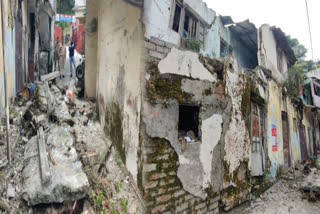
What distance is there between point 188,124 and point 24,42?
17.1 feet

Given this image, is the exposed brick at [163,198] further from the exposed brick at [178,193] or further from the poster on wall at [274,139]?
the poster on wall at [274,139]

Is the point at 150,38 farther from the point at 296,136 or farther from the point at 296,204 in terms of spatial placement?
the point at 296,136

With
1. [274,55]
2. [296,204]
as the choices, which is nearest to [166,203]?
[296,204]

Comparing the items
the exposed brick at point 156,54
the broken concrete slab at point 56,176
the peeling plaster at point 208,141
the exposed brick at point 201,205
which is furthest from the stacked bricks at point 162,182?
the exposed brick at point 156,54

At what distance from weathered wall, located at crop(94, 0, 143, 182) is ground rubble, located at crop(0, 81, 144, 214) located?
30 centimetres

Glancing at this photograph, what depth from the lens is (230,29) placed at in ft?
27.7

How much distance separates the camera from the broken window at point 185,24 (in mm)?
5242

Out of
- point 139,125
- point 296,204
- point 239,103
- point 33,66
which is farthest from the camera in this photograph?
point 33,66

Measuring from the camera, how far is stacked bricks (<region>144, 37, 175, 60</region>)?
9.64 ft

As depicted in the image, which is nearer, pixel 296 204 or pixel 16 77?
pixel 16 77

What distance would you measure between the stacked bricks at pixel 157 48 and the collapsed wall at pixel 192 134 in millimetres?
15

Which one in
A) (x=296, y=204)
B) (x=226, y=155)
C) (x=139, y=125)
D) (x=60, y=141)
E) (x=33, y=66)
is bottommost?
(x=296, y=204)

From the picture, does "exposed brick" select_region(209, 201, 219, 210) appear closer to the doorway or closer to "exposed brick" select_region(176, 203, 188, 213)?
"exposed brick" select_region(176, 203, 188, 213)

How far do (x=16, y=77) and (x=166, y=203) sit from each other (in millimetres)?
4223
